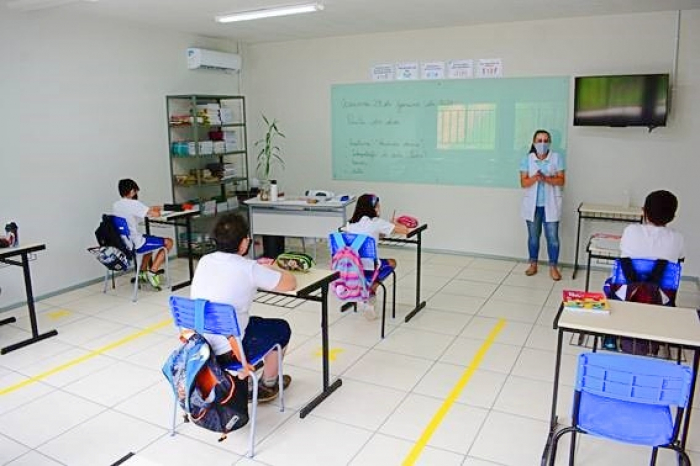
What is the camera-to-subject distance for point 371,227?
4.43m

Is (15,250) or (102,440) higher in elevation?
(15,250)

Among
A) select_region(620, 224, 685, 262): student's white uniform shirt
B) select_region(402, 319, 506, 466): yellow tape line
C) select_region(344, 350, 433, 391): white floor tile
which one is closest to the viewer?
select_region(402, 319, 506, 466): yellow tape line

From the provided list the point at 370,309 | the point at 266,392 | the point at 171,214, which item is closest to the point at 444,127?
the point at 370,309

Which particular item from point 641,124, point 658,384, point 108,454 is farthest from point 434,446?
point 641,124

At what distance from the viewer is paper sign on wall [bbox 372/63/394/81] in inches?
277

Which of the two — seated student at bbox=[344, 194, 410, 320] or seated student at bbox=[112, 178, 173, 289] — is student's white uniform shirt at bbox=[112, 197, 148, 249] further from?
seated student at bbox=[344, 194, 410, 320]

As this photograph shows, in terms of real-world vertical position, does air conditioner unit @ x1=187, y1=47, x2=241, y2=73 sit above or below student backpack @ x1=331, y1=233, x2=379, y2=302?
above

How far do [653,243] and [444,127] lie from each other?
12.0 feet

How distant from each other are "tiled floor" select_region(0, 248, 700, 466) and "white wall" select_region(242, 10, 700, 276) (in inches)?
53.2

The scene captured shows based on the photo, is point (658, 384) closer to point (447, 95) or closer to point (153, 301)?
point (153, 301)

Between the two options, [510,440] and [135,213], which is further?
[135,213]

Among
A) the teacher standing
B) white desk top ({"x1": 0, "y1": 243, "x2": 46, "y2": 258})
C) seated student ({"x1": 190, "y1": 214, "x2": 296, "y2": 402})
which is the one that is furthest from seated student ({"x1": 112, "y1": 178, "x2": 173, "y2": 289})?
the teacher standing

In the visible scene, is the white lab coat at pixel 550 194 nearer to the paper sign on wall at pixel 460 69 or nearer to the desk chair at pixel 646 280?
the paper sign on wall at pixel 460 69

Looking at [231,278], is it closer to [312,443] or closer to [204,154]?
[312,443]
